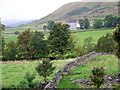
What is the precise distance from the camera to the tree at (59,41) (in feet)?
279

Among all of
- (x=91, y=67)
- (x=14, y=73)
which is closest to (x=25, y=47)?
(x=14, y=73)

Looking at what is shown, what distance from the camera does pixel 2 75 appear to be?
5372cm

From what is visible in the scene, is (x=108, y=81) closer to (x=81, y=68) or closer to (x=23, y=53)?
(x=81, y=68)

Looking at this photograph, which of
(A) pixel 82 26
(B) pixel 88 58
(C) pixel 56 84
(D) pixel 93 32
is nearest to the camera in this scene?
(C) pixel 56 84

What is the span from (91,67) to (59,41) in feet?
119

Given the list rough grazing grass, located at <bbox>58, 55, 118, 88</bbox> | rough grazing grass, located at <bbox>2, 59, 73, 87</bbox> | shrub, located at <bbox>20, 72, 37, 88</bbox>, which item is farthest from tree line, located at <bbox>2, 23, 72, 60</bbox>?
shrub, located at <bbox>20, 72, 37, 88</bbox>

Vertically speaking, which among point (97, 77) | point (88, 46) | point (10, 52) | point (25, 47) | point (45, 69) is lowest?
point (88, 46)

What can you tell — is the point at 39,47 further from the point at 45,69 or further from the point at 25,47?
the point at 45,69

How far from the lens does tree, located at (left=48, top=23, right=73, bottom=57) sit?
85000 mm

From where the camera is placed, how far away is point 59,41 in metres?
85.6

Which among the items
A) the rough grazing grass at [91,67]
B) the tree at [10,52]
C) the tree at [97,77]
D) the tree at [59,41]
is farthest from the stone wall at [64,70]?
the tree at [10,52]

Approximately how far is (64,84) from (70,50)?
4749 cm

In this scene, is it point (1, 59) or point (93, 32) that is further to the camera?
point (93, 32)

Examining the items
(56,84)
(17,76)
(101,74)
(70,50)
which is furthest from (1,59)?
(101,74)
